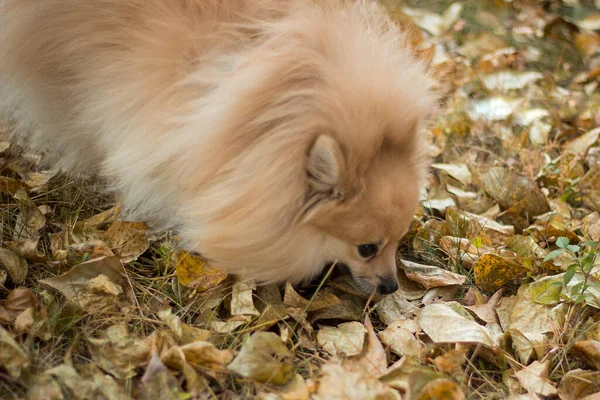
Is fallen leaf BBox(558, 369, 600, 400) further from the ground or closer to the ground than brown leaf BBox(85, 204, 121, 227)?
closer to the ground

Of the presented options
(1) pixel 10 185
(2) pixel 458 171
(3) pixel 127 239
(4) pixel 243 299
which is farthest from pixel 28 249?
(2) pixel 458 171

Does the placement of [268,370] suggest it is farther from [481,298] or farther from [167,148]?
[481,298]

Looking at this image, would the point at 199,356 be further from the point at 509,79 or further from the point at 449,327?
the point at 509,79

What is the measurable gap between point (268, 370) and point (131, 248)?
0.98m

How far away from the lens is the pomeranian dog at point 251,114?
233 cm

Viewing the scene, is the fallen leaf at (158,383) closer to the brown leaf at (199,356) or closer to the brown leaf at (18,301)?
the brown leaf at (199,356)

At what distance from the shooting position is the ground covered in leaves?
213cm

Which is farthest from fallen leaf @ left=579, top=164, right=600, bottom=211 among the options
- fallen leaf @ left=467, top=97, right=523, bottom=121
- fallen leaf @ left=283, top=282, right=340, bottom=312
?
fallen leaf @ left=283, top=282, right=340, bottom=312

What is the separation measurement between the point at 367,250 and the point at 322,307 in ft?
1.02

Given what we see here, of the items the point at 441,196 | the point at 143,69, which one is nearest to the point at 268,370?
the point at 143,69

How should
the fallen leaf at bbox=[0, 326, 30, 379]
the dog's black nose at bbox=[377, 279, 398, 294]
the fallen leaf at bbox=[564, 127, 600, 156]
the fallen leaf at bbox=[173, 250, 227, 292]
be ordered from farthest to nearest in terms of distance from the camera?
the fallen leaf at bbox=[564, 127, 600, 156], the dog's black nose at bbox=[377, 279, 398, 294], the fallen leaf at bbox=[173, 250, 227, 292], the fallen leaf at bbox=[0, 326, 30, 379]

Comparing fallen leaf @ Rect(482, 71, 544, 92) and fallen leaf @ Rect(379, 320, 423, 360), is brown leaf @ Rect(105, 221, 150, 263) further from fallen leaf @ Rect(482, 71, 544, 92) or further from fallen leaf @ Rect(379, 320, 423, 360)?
fallen leaf @ Rect(482, 71, 544, 92)

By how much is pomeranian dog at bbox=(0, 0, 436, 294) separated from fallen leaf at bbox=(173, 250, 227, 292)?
0.26 ft

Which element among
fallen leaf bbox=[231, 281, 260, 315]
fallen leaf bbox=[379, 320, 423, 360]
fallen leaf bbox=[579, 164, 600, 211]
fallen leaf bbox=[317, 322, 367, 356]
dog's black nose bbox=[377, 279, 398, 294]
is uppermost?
fallen leaf bbox=[231, 281, 260, 315]
